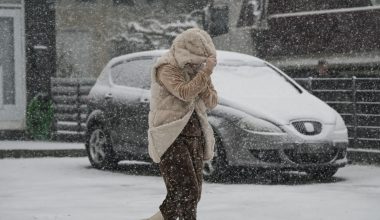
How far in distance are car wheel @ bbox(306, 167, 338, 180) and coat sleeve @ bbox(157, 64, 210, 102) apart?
20.5 ft

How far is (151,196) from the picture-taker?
11.6m

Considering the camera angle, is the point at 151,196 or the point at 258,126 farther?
the point at 258,126

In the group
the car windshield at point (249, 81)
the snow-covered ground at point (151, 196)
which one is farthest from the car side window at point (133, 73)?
the snow-covered ground at point (151, 196)

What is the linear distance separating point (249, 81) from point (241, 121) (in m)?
1.21

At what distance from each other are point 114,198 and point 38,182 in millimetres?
2171

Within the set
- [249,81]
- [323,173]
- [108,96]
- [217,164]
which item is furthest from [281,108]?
[108,96]

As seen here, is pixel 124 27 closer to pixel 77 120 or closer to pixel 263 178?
pixel 77 120

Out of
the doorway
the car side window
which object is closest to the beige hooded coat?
the car side window

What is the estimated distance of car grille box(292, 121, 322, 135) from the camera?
43.0 ft

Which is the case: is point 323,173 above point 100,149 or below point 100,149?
above

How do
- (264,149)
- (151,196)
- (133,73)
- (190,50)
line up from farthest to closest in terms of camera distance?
(133,73), (264,149), (151,196), (190,50)

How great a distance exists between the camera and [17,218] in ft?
32.1

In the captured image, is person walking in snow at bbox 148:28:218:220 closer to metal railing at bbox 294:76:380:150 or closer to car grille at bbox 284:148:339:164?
car grille at bbox 284:148:339:164

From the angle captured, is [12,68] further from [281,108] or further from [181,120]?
[181,120]
